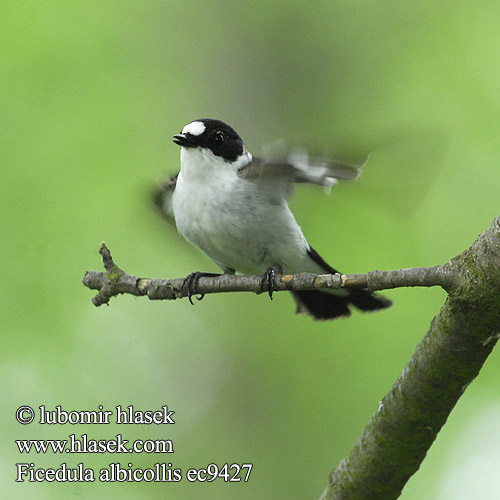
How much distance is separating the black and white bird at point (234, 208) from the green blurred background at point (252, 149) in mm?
1812

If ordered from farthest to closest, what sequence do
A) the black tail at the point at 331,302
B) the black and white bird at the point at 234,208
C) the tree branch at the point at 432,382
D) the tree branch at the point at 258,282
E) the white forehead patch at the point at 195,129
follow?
the black tail at the point at 331,302, the white forehead patch at the point at 195,129, the black and white bird at the point at 234,208, the tree branch at the point at 258,282, the tree branch at the point at 432,382

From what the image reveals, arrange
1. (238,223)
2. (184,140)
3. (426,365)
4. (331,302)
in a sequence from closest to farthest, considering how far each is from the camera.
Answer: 1. (426,365)
2. (238,223)
3. (184,140)
4. (331,302)

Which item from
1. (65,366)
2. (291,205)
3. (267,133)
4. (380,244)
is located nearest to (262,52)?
(267,133)

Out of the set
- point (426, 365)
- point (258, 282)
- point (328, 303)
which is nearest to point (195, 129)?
point (328, 303)

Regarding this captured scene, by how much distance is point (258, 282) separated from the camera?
12.1 ft

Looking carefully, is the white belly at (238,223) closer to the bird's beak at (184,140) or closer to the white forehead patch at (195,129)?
the bird's beak at (184,140)

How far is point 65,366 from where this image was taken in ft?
28.0

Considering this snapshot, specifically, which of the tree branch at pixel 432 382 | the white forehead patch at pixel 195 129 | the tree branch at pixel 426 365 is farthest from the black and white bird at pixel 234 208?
the tree branch at pixel 432 382

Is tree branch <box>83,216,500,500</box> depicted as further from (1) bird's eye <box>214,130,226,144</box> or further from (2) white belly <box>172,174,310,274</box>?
(1) bird's eye <box>214,130,226,144</box>

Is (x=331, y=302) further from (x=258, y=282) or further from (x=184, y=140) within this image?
(x=258, y=282)

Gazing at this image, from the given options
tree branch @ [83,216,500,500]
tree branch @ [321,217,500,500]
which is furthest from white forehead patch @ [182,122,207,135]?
tree branch @ [321,217,500,500]

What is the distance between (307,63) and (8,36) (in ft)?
12.7

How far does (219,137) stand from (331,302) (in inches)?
63.8

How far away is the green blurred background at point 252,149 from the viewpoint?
7.59 meters
